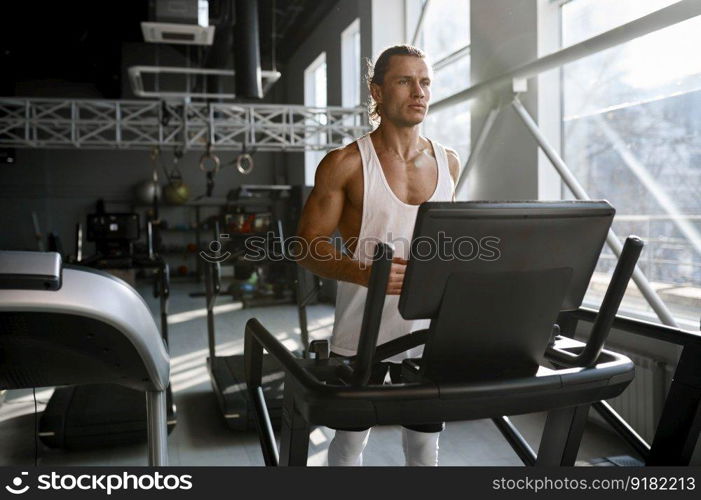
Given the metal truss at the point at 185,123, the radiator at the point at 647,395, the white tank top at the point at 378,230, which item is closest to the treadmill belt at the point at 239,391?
the white tank top at the point at 378,230

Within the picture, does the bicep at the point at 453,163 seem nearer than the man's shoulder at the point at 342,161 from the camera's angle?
No

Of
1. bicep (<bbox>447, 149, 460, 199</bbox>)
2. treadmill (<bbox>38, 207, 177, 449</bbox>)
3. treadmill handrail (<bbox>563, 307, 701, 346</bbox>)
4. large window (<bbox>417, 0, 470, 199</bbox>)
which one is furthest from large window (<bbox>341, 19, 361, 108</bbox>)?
treadmill handrail (<bbox>563, 307, 701, 346</bbox>)

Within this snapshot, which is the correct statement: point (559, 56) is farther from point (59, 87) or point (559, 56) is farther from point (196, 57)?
point (59, 87)

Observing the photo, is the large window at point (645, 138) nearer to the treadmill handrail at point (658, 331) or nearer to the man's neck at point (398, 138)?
the treadmill handrail at point (658, 331)

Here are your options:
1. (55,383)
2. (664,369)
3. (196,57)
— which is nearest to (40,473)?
(55,383)

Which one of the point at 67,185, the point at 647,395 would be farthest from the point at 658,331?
Answer: the point at 67,185

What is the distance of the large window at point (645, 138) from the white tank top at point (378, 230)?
5.97ft

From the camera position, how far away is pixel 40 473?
130 cm

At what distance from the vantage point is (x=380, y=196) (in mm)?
1669

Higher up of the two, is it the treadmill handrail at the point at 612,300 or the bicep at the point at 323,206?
the bicep at the point at 323,206

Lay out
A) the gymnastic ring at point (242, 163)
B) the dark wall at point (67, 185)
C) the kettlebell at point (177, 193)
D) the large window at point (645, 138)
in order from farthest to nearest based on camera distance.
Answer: the dark wall at point (67, 185) < the kettlebell at point (177, 193) < the gymnastic ring at point (242, 163) < the large window at point (645, 138)

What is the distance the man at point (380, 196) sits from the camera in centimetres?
166

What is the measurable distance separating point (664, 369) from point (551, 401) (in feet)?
6.57

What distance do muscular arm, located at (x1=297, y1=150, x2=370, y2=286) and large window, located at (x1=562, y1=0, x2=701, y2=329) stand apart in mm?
2106
